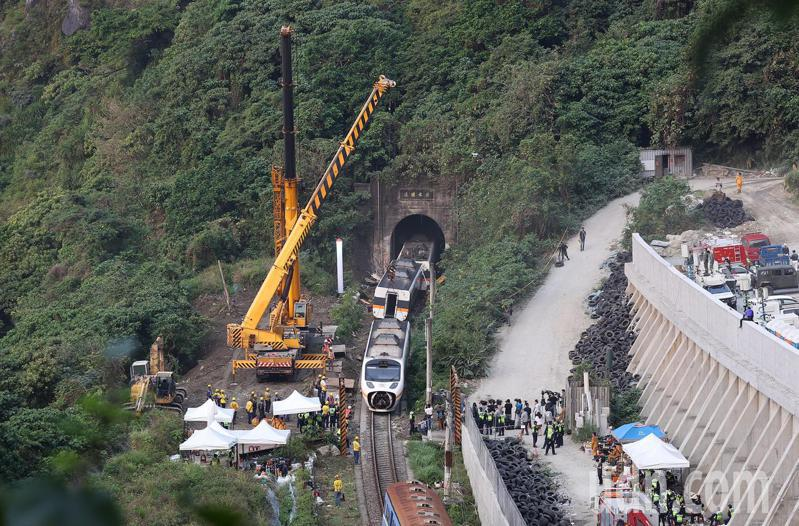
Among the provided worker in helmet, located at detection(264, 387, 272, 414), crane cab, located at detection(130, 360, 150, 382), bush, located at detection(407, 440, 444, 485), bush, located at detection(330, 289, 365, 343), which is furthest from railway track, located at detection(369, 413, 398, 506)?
bush, located at detection(330, 289, 365, 343)

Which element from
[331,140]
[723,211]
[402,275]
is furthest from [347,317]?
[331,140]

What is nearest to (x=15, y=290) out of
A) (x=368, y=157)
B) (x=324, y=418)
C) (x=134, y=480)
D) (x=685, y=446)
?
(x=368, y=157)

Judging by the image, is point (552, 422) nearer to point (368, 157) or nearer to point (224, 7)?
point (368, 157)

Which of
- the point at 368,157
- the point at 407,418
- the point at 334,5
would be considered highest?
the point at 334,5

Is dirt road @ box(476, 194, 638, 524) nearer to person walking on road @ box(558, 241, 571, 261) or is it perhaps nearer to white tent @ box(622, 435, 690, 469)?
person walking on road @ box(558, 241, 571, 261)

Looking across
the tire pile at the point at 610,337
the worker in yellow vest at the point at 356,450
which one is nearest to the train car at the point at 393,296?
the tire pile at the point at 610,337

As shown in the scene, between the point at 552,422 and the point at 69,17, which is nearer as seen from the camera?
the point at 552,422

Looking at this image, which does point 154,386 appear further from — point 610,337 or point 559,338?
point 610,337
